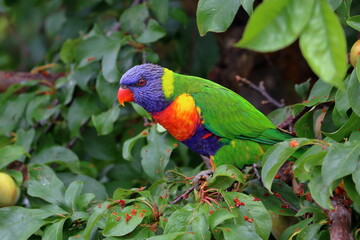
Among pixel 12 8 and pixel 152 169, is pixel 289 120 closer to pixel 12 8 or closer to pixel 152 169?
pixel 152 169

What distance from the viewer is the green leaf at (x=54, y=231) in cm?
162

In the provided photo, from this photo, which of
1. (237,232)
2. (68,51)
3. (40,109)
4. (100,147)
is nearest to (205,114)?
(237,232)

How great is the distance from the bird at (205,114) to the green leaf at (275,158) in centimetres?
68

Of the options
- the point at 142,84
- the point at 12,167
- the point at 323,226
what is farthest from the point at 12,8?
the point at 323,226

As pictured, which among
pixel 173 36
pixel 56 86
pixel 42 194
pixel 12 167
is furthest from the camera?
pixel 173 36

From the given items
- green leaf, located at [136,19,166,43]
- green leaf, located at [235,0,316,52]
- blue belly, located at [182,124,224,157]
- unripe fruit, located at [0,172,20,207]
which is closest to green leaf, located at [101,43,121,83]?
green leaf, located at [136,19,166,43]

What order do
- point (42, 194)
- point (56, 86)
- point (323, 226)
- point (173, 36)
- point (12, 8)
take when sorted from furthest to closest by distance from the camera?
point (12, 8)
point (173, 36)
point (56, 86)
point (42, 194)
point (323, 226)

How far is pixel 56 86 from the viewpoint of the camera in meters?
2.62

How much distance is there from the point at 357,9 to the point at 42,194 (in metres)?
1.31

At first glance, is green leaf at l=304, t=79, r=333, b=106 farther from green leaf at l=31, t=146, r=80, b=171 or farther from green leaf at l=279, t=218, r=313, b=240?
green leaf at l=31, t=146, r=80, b=171

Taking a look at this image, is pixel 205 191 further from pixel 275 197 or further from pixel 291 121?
pixel 291 121

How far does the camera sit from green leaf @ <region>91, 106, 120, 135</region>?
2266 millimetres

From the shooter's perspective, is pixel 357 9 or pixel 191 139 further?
pixel 191 139

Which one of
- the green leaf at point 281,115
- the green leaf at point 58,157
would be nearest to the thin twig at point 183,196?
the green leaf at point 281,115
